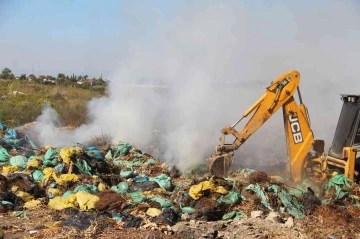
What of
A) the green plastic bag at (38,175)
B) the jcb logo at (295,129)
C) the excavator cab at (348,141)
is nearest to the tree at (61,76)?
the green plastic bag at (38,175)

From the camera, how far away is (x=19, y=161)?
10672 mm

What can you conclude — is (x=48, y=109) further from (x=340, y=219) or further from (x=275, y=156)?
(x=340, y=219)

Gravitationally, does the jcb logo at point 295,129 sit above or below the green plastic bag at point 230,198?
above

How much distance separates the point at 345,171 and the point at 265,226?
262cm

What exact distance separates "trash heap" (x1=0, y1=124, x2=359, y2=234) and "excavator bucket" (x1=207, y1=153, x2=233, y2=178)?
0.45 m

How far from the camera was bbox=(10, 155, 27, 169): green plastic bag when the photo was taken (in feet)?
34.5

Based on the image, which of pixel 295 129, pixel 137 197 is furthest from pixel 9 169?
pixel 295 129

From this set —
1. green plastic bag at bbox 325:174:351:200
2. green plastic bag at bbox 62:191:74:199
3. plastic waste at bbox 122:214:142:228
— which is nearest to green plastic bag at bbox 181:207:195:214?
plastic waste at bbox 122:214:142:228

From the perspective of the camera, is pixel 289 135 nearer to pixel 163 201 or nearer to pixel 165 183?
pixel 165 183

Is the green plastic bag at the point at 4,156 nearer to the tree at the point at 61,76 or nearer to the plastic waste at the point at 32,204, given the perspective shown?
the plastic waste at the point at 32,204

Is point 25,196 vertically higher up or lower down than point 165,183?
lower down

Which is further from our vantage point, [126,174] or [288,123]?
[126,174]

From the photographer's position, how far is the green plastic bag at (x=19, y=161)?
10522 millimetres

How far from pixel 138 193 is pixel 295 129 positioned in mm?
3410
